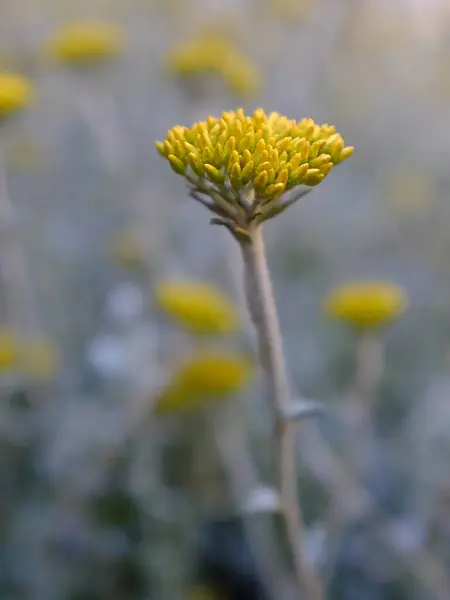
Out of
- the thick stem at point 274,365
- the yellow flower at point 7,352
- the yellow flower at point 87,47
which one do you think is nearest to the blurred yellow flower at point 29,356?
the yellow flower at point 7,352

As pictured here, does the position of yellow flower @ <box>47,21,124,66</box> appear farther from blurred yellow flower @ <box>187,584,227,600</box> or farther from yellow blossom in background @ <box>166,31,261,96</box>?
blurred yellow flower @ <box>187,584,227,600</box>

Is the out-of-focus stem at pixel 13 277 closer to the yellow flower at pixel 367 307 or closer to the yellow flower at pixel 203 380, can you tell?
the yellow flower at pixel 203 380

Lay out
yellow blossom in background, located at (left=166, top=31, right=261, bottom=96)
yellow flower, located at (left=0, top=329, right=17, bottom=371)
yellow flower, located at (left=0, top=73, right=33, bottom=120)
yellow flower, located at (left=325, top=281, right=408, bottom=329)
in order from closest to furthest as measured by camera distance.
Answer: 1. yellow flower, located at (left=325, top=281, right=408, bottom=329)
2. yellow flower, located at (left=0, top=73, right=33, bottom=120)
3. yellow flower, located at (left=0, top=329, right=17, bottom=371)
4. yellow blossom in background, located at (left=166, top=31, right=261, bottom=96)

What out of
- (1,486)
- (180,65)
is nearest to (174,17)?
(180,65)

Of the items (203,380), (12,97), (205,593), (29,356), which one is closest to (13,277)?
(29,356)

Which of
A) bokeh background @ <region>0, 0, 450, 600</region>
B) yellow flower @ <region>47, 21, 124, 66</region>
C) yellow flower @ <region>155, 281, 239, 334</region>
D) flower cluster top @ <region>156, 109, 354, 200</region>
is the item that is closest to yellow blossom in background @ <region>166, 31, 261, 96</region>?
bokeh background @ <region>0, 0, 450, 600</region>

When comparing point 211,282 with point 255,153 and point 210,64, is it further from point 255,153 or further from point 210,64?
point 255,153
